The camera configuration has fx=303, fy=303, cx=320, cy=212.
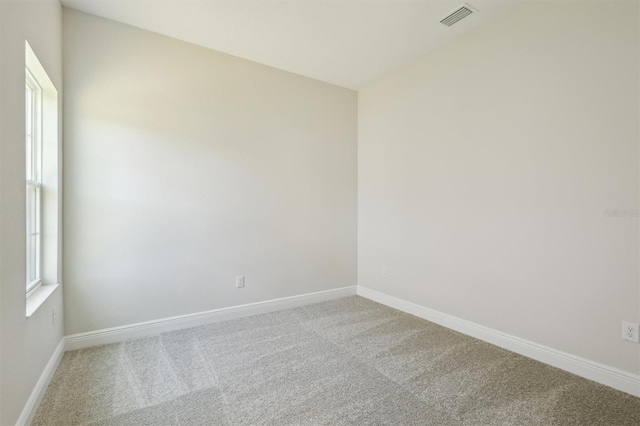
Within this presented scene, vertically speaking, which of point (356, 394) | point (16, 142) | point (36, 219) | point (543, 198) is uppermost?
point (16, 142)

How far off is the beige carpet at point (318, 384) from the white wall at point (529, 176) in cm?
43

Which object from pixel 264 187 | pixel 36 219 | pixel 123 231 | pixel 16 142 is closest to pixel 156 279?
pixel 123 231

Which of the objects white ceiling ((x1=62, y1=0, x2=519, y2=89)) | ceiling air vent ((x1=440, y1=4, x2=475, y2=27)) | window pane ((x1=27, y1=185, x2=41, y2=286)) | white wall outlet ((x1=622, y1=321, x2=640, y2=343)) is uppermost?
white ceiling ((x1=62, y1=0, x2=519, y2=89))

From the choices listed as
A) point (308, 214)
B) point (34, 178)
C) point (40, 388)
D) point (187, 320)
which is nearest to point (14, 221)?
point (34, 178)

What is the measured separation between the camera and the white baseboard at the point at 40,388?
156cm

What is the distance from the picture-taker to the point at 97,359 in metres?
2.31

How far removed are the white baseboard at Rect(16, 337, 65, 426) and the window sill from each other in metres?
0.45

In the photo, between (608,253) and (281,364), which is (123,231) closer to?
(281,364)

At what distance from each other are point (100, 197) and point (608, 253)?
3823 millimetres

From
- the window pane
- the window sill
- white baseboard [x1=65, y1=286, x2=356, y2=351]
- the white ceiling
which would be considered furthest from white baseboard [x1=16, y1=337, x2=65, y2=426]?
the white ceiling

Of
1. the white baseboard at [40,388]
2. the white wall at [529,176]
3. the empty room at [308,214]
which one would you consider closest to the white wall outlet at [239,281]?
the empty room at [308,214]

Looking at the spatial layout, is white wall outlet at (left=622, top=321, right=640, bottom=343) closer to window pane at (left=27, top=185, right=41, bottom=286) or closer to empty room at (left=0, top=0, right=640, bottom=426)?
empty room at (left=0, top=0, right=640, bottom=426)

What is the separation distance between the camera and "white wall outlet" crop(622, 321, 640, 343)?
6.17 ft

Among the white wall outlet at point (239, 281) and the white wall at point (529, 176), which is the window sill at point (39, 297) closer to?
the white wall outlet at point (239, 281)
